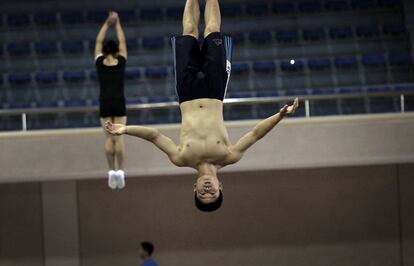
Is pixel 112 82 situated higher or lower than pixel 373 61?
lower

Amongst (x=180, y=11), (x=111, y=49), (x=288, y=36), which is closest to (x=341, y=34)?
(x=288, y=36)

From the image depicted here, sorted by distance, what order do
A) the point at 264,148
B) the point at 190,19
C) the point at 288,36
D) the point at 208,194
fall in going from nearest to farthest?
the point at 208,194
the point at 190,19
the point at 264,148
the point at 288,36

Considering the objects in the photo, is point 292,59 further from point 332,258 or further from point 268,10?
point 332,258

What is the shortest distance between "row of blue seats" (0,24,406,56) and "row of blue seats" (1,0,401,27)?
0.56 m

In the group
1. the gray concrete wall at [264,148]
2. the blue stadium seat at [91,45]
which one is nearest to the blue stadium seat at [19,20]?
the blue stadium seat at [91,45]

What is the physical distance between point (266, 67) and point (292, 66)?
0.44 meters

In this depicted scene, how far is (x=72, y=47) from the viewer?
11547mm

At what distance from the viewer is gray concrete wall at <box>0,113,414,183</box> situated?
7.78m

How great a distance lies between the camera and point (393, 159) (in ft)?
25.6

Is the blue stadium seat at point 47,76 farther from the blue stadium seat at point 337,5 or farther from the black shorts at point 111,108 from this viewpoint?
the blue stadium seat at point 337,5

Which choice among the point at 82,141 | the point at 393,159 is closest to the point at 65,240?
the point at 82,141

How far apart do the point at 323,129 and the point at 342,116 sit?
327 millimetres

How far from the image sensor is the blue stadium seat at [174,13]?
12.2m

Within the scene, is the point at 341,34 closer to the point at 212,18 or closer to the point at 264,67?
the point at 264,67
